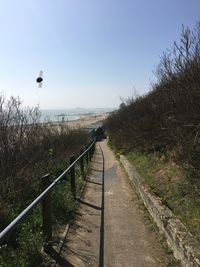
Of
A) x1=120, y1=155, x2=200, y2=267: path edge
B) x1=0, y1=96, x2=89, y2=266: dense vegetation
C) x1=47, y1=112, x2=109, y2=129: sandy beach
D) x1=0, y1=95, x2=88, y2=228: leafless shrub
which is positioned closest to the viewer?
x1=120, y1=155, x2=200, y2=267: path edge

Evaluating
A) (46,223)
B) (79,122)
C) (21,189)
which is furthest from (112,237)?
(79,122)

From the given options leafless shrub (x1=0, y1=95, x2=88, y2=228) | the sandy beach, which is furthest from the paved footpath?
the sandy beach

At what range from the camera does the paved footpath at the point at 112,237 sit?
18.4 feet

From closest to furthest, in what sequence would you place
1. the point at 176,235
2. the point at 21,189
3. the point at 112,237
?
the point at 176,235 → the point at 112,237 → the point at 21,189

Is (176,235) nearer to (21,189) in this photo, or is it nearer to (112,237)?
(112,237)

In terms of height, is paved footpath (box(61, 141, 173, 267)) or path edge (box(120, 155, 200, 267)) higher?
path edge (box(120, 155, 200, 267))

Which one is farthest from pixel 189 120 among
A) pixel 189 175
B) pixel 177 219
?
pixel 177 219

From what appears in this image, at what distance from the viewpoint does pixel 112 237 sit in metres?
6.77

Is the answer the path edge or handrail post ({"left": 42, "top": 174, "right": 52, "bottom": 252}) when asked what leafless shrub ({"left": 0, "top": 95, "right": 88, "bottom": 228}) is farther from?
the path edge

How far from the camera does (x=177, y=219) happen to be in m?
6.16

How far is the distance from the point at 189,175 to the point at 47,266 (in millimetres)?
3899

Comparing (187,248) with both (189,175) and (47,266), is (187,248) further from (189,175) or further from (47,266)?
(189,175)

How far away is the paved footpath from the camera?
561 cm

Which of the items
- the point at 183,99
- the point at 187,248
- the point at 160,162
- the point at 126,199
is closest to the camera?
the point at 187,248
